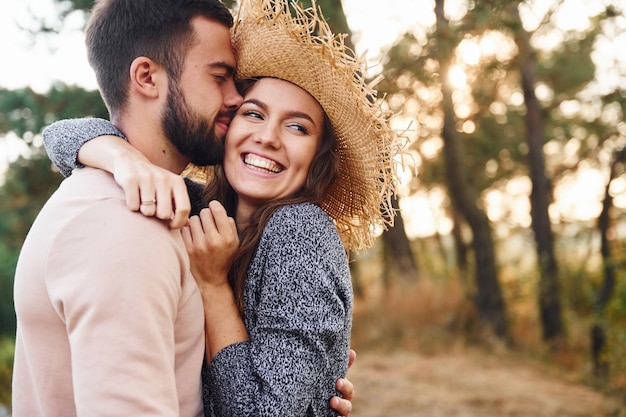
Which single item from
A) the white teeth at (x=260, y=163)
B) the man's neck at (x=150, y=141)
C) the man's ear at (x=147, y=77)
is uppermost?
the man's ear at (x=147, y=77)

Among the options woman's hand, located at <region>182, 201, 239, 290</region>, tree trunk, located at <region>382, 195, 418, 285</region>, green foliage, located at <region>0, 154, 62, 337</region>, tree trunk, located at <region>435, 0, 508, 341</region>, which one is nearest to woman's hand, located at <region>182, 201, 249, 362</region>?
woman's hand, located at <region>182, 201, 239, 290</region>

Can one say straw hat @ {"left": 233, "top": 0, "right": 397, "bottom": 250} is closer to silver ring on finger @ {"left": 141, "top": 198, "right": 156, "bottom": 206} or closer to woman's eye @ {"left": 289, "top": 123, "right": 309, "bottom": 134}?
woman's eye @ {"left": 289, "top": 123, "right": 309, "bottom": 134}

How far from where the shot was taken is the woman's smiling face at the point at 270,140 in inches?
93.7

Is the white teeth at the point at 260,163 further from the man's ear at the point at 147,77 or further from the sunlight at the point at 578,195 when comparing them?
the sunlight at the point at 578,195

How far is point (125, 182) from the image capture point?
1542mm

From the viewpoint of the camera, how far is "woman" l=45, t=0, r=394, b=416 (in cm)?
179

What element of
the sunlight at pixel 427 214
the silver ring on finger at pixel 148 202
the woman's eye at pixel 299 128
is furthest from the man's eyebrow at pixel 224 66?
the sunlight at pixel 427 214

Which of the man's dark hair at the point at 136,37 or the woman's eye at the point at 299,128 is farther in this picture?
the woman's eye at the point at 299,128

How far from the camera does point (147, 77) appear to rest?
1984 millimetres

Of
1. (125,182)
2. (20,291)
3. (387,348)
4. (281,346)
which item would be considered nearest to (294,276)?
(281,346)

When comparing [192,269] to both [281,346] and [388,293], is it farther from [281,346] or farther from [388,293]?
[388,293]

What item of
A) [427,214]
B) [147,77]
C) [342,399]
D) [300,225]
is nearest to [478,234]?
[342,399]

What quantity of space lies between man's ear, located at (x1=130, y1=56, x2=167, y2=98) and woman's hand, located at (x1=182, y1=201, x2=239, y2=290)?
45 cm

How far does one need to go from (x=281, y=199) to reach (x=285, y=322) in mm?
721
